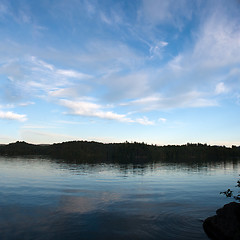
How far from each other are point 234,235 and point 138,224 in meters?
8.49

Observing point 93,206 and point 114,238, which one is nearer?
point 114,238

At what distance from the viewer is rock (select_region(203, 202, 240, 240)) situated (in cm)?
1677

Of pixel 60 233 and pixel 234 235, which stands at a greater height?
pixel 234 235

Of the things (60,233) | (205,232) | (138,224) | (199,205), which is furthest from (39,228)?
(199,205)

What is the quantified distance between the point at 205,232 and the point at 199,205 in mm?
11328

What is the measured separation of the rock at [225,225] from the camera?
1677 cm

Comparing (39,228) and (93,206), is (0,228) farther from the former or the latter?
(93,206)

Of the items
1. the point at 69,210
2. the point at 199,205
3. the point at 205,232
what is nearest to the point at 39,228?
the point at 69,210

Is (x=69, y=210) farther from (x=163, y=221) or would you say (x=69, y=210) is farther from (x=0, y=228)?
(x=163, y=221)

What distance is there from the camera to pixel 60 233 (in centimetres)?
1900

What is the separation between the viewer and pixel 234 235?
53.7ft

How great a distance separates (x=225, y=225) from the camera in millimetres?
17516

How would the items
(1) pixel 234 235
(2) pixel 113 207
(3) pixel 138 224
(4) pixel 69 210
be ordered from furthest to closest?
(2) pixel 113 207, (4) pixel 69 210, (3) pixel 138 224, (1) pixel 234 235

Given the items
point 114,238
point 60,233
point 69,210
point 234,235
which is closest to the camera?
point 234,235
